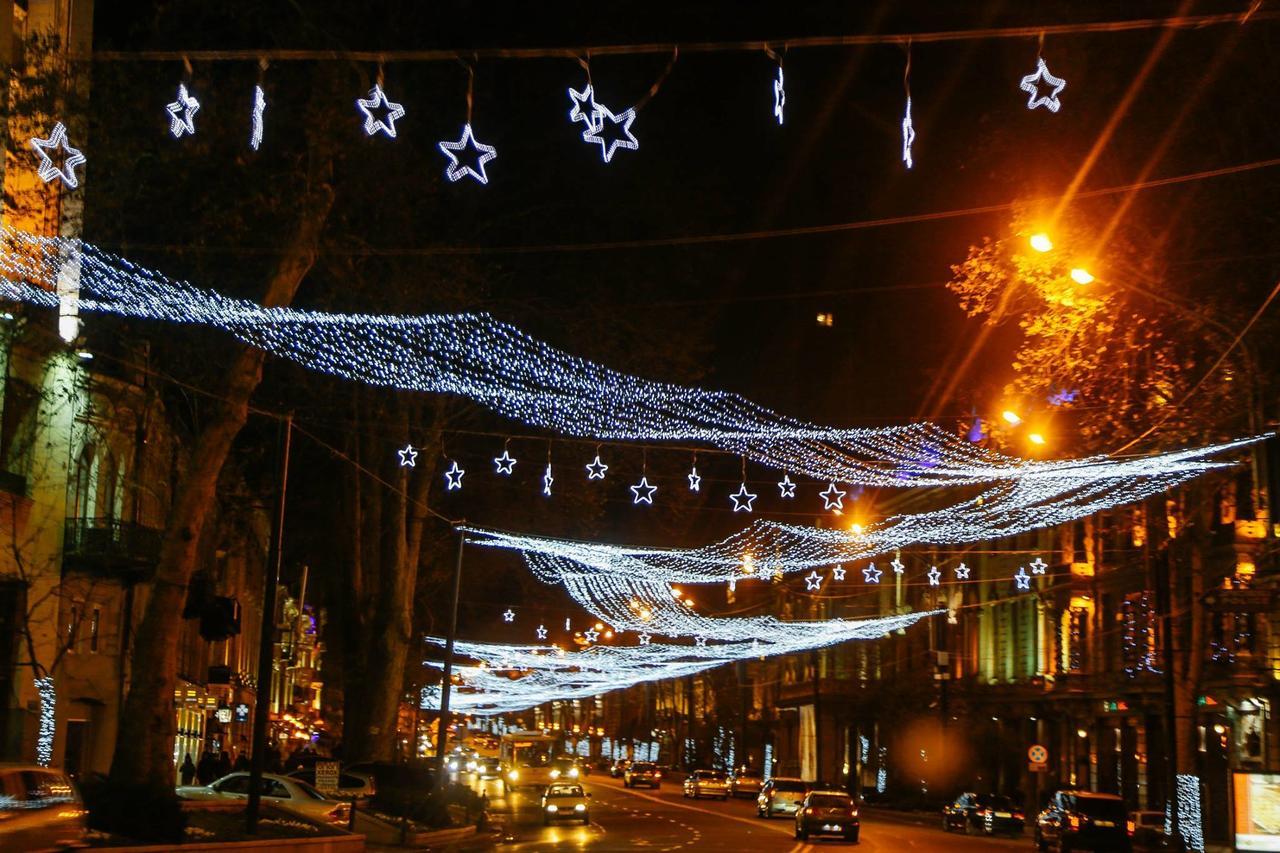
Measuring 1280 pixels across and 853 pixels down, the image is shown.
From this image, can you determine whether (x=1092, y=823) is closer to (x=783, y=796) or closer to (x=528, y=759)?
(x=783, y=796)

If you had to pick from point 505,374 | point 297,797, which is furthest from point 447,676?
point 505,374

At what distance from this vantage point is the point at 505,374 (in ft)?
99.1

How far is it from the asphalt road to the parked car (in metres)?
16.5

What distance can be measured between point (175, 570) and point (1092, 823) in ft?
73.4

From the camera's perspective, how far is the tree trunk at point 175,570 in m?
23.1

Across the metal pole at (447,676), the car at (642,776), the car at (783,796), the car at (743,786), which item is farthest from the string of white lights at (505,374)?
Result: the car at (642,776)

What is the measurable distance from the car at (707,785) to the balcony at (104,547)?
40725mm

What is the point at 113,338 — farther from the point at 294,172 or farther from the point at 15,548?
the point at 294,172

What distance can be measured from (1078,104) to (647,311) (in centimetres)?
1256

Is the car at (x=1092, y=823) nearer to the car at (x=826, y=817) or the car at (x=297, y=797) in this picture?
the car at (x=826, y=817)

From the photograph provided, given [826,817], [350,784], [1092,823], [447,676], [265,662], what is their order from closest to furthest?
[265,662] < [1092,823] < [350,784] < [826,817] < [447,676]

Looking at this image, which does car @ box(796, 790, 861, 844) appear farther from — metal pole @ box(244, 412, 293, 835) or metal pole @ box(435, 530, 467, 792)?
metal pole @ box(244, 412, 293, 835)

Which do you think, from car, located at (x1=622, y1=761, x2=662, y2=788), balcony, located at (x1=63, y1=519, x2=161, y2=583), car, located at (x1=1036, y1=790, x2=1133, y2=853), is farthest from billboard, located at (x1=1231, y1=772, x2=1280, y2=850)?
car, located at (x1=622, y1=761, x2=662, y2=788)

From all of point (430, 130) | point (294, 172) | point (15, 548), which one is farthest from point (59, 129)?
point (15, 548)
